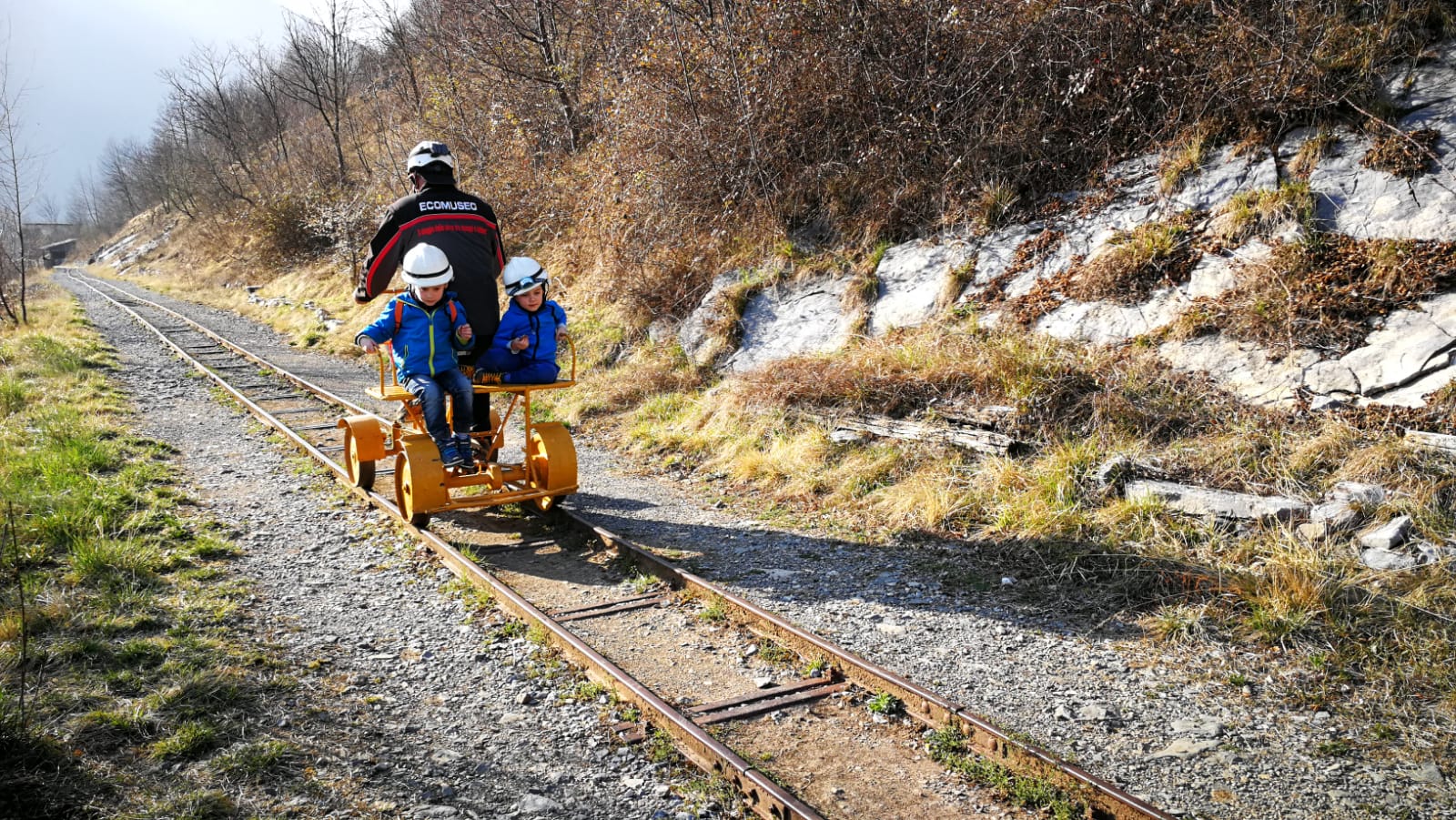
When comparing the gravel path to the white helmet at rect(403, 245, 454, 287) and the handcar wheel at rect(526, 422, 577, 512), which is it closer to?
the handcar wheel at rect(526, 422, 577, 512)

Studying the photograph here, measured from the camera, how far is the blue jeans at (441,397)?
6785 mm

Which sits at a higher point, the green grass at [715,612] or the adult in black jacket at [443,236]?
the adult in black jacket at [443,236]

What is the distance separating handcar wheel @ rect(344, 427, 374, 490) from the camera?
7.84 m

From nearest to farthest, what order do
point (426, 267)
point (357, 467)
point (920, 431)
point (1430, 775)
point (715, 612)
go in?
point (1430, 775) < point (715, 612) < point (426, 267) < point (357, 467) < point (920, 431)

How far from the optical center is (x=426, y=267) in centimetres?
647

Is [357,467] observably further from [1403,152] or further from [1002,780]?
[1403,152]

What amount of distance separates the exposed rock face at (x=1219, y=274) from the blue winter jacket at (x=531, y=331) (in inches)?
173

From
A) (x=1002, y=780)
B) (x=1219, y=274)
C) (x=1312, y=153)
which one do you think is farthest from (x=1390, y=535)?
(x=1312, y=153)

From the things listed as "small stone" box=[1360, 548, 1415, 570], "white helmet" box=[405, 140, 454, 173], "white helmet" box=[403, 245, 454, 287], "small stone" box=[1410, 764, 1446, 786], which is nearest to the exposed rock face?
"small stone" box=[1360, 548, 1415, 570]

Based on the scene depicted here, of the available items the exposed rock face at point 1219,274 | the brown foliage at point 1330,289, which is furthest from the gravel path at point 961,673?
the brown foliage at point 1330,289

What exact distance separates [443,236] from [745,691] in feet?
14.1

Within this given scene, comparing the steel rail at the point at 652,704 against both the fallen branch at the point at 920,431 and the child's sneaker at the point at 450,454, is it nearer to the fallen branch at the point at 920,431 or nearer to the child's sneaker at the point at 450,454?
the child's sneaker at the point at 450,454

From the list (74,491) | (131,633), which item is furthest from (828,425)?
(74,491)

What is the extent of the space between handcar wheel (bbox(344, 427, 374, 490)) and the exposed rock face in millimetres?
4825
